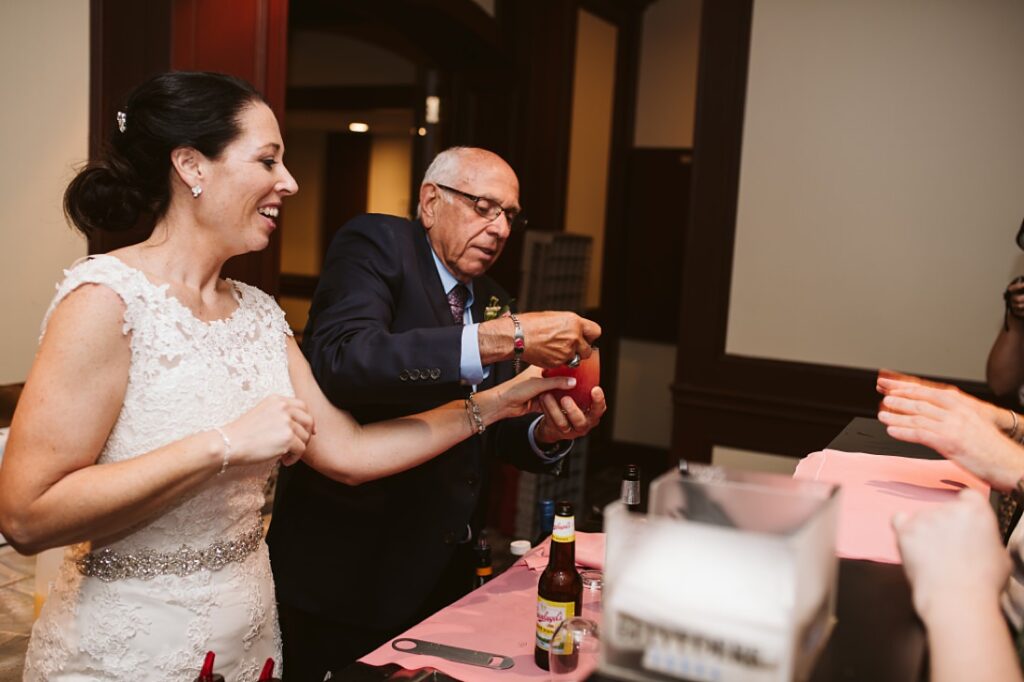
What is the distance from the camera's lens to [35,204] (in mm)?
3109

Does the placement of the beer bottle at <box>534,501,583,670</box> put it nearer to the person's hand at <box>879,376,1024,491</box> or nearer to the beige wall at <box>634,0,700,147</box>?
the person's hand at <box>879,376,1024,491</box>

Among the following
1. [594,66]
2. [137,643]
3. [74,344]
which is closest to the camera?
[74,344]

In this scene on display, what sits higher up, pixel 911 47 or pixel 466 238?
pixel 911 47

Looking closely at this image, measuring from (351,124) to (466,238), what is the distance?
7781 millimetres

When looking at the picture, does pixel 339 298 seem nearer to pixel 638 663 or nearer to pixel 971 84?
pixel 638 663

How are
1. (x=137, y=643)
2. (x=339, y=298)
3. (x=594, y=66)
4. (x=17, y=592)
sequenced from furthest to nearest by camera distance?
(x=594, y=66)
(x=17, y=592)
(x=339, y=298)
(x=137, y=643)

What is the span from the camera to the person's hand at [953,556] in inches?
35.5

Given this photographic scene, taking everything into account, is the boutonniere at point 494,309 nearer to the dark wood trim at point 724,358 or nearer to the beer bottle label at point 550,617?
the beer bottle label at point 550,617

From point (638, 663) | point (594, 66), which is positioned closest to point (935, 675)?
point (638, 663)

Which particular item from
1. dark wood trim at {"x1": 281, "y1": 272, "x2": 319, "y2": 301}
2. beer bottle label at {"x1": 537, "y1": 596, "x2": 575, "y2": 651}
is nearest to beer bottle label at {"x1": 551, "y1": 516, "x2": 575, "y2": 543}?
beer bottle label at {"x1": 537, "y1": 596, "x2": 575, "y2": 651}

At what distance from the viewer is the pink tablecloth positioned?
1451 millimetres

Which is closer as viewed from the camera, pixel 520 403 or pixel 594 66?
pixel 520 403

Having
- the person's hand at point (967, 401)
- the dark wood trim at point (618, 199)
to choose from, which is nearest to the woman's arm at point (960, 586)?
the person's hand at point (967, 401)

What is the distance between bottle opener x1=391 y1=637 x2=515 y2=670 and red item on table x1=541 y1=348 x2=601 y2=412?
594 millimetres
